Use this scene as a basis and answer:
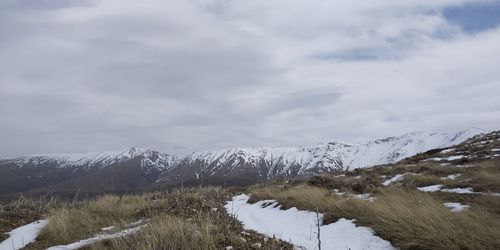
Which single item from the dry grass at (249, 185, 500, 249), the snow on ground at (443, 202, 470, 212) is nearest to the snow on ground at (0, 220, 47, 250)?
the dry grass at (249, 185, 500, 249)

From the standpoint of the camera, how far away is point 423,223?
8289mm

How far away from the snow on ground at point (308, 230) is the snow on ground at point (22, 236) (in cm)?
513

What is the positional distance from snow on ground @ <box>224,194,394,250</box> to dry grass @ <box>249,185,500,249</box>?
0.29 metres

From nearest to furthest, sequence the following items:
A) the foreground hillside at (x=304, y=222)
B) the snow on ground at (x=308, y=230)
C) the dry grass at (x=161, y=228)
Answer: the dry grass at (x=161, y=228) < the foreground hillside at (x=304, y=222) < the snow on ground at (x=308, y=230)

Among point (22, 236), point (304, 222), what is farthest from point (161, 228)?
point (304, 222)

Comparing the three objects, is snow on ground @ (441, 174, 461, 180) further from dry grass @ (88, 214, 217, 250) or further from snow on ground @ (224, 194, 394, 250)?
dry grass @ (88, 214, 217, 250)

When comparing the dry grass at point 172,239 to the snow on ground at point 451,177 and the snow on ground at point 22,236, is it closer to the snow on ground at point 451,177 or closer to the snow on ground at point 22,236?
the snow on ground at point 22,236

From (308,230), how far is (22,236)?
7.26m

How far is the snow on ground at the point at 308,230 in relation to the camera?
30.5 ft

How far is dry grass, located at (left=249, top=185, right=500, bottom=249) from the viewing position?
7.24 meters

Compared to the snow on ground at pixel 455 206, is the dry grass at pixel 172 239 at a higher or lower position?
higher

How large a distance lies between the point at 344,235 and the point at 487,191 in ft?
20.9

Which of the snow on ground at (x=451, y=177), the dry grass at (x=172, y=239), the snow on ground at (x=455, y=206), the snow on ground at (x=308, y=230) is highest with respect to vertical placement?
the dry grass at (x=172, y=239)

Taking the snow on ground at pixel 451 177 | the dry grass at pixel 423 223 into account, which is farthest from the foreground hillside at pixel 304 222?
the snow on ground at pixel 451 177
